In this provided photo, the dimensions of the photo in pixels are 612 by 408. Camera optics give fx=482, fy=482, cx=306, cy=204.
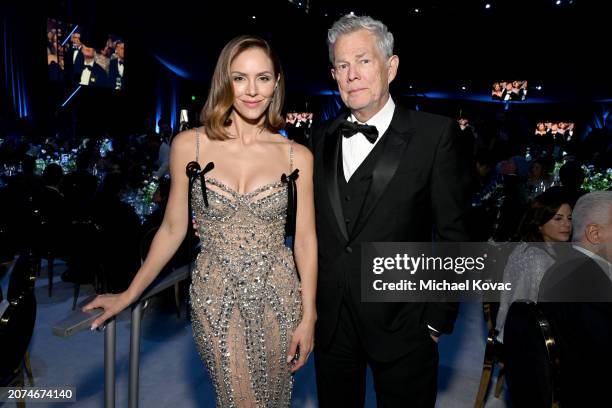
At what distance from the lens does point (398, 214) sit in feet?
6.13

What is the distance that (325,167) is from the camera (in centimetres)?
195

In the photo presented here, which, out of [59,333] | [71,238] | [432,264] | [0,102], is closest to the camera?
[59,333]

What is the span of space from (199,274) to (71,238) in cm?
319

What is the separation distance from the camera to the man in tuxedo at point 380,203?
6.11 feet

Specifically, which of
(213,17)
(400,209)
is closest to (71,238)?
(400,209)

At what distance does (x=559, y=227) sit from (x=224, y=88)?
7.98 ft

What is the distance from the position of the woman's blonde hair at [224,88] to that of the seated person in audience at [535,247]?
6.48ft

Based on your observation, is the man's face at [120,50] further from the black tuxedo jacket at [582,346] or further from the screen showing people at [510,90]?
the black tuxedo jacket at [582,346]

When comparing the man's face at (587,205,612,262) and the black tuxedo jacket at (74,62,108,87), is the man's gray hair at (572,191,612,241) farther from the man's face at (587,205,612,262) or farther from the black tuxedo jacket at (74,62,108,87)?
the black tuxedo jacket at (74,62,108,87)

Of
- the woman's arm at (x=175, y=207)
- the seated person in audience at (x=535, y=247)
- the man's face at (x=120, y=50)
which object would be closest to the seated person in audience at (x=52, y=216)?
the woman's arm at (x=175, y=207)

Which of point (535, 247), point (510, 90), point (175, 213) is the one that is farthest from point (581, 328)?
point (510, 90)

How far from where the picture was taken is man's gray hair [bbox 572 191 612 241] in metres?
2.39

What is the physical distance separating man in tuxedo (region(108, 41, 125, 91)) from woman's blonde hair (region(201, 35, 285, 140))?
16362 millimetres

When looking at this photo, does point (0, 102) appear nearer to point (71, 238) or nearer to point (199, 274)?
point (71, 238)
